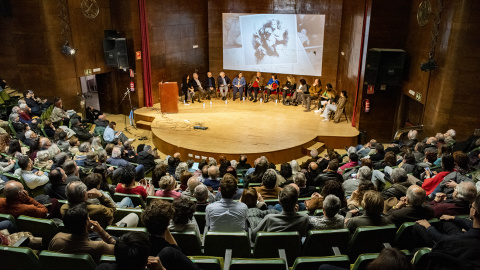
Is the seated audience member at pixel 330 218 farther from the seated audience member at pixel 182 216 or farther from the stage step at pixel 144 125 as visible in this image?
the stage step at pixel 144 125

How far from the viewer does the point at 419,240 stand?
3258 millimetres

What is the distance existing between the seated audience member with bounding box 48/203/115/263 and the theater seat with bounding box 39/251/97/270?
0.29 feet

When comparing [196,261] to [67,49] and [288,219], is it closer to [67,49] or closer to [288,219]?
[288,219]

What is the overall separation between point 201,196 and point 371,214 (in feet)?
5.33

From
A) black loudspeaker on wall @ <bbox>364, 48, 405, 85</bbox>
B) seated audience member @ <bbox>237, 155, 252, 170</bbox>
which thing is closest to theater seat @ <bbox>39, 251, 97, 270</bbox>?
seated audience member @ <bbox>237, 155, 252, 170</bbox>

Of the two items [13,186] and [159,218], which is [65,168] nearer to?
[13,186]

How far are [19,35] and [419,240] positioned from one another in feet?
35.0

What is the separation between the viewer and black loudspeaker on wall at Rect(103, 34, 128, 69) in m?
11.2

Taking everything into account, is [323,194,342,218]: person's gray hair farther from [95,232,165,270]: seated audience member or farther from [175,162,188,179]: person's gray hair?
[175,162,188,179]: person's gray hair

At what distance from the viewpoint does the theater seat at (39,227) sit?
134 inches

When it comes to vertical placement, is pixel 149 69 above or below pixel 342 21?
below

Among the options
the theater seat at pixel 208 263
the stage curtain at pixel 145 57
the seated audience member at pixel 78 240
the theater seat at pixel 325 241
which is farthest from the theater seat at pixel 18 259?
the stage curtain at pixel 145 57

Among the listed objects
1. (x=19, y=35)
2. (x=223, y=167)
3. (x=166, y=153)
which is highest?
(x=19, y=35)

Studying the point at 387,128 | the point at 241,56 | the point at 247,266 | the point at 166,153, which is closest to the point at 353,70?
the point at 387,128
